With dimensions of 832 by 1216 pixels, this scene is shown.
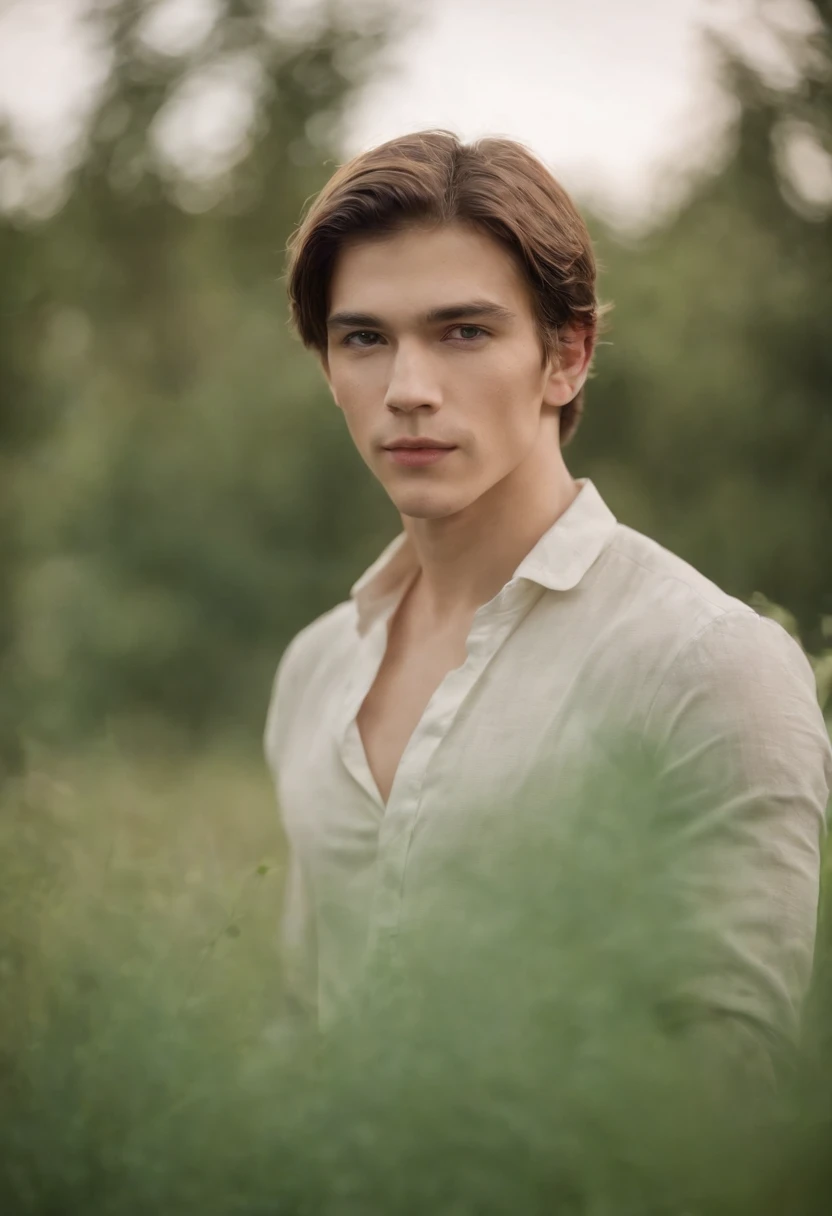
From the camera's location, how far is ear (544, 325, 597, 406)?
6.48ft

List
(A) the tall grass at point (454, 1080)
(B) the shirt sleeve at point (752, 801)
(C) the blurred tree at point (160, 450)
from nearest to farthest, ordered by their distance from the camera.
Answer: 1. (A) the tall grass at point (454, 1080)
2. (B) the shirt sleeve at point (752, 801)
3. (C) the blurred tree at point (160, 450)

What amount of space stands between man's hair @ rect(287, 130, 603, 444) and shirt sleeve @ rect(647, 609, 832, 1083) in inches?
24.7

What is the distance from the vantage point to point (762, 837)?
56.0 inches

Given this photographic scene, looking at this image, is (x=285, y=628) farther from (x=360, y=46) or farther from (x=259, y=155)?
(x=360, y=46)

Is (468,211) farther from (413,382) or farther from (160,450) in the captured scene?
(160,450)

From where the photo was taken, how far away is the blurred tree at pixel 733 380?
25.3ft

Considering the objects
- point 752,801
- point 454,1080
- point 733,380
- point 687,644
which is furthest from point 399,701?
point 733,380

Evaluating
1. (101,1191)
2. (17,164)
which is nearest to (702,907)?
(101,1191)

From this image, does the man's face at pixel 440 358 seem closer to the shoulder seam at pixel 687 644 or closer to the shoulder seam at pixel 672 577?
the shoulder seam at pixel 672 577

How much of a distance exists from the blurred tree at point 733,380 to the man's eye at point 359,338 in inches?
218

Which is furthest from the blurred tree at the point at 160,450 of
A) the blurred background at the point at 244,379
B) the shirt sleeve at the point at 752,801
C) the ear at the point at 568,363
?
the shirt sleeve at the point at 752,801

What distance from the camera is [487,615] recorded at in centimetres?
186

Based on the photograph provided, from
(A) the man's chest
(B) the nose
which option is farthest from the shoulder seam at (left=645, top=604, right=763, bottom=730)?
(B) the nose

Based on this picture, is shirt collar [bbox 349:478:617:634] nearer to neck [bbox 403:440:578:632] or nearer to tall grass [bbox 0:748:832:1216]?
neck [bbox 403:440:578:632]
